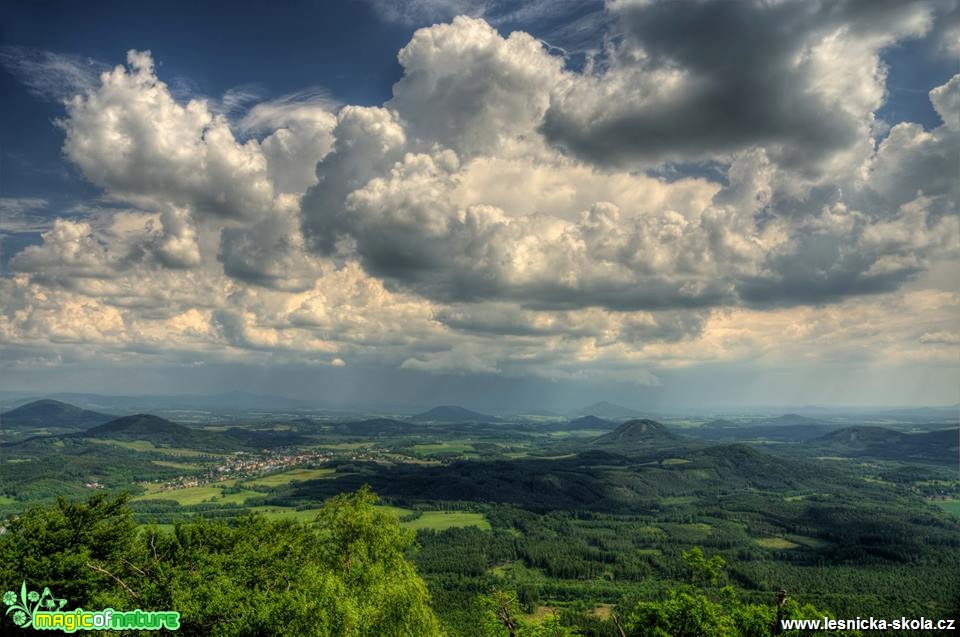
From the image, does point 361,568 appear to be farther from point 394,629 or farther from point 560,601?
point 560,601

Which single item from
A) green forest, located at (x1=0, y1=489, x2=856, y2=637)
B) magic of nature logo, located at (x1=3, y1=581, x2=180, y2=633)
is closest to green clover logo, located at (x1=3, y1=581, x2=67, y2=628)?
magic of nature logo, located at (x1=3, y1=581, x2=180, y2=633)

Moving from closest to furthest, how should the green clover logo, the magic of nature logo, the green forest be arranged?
the green forest → the magic of nature logo → the green clover logo

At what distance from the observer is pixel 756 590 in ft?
609

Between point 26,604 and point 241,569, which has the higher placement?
point 241,569

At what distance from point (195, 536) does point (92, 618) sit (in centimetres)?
1976

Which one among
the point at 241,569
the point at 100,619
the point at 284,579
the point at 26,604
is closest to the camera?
the point at 100,619

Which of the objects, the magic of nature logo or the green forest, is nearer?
the green forest

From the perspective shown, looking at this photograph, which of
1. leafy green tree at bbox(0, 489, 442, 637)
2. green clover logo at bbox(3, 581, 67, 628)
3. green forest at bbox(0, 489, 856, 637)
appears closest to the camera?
green forest at bbox(0, 489, 856, 637)

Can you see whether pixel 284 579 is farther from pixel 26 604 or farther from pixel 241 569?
pixel 26 604

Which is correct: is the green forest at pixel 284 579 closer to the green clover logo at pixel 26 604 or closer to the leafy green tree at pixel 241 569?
the leafy green tree at pixel 241 569

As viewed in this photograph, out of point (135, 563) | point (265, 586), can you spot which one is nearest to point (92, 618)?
point (265, 586)

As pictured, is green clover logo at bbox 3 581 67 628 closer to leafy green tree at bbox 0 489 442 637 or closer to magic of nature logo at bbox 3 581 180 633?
magic of nature logo at bbox 3 581 180 633

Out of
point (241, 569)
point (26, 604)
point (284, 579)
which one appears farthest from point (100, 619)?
point (284, 579)

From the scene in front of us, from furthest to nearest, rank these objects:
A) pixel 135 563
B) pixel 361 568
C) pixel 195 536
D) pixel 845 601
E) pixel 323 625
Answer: pixel 845 601
pixel 195 536
pixel 135 563
pixel 361 568
pixel 323 625
